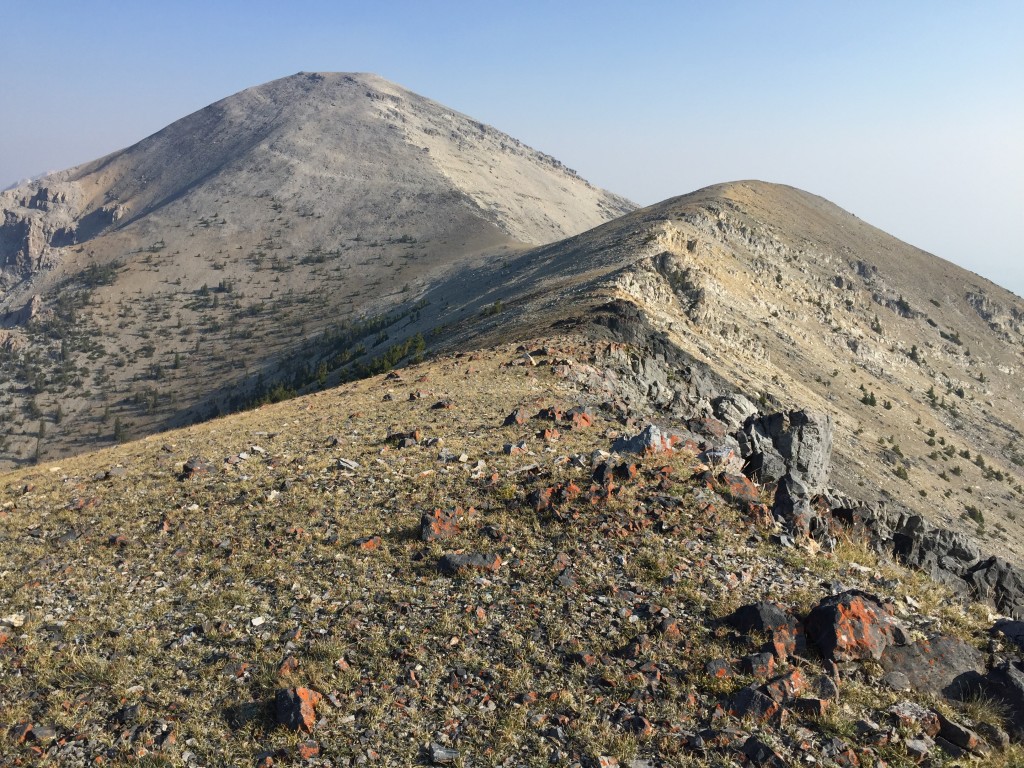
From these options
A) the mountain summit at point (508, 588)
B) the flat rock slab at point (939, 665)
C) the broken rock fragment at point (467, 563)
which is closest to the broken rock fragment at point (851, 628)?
the mountain summit at point (508, 588)

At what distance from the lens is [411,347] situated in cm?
6178

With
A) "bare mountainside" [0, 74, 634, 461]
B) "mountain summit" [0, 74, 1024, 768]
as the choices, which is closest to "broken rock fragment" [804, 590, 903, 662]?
"mountain summit" [0, 74, 1024, 768]

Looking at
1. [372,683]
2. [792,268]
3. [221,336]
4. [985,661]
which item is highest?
[792,268]

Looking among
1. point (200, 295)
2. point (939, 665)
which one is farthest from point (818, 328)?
point (200, 295)

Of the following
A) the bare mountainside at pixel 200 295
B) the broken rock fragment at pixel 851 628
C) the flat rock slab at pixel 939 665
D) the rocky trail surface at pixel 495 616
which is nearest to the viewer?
the rocky trail surface at pixel 495 616

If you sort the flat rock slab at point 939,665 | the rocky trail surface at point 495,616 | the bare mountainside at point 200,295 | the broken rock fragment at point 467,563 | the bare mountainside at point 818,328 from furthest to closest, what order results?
the bare mountainside at point 200,295, the bare mountainside at point 818,328, the broken rock fragment at point 467,563, the flat rock slab at point 939,665, the rocky trail surface at point 495,616

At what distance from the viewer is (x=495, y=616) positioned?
11.4m

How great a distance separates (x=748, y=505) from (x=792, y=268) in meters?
73.6

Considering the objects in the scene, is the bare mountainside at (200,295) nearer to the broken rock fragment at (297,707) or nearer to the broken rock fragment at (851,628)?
the broken rock fragment at (297,707)

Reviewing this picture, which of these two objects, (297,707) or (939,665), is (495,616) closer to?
(297,707)

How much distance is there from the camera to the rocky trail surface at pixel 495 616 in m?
8.74

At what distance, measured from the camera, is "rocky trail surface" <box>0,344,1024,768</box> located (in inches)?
344

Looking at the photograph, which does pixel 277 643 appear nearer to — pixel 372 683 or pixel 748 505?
pixel 372 683

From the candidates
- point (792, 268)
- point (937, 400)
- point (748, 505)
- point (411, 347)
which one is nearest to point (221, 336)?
point (411, 347)
